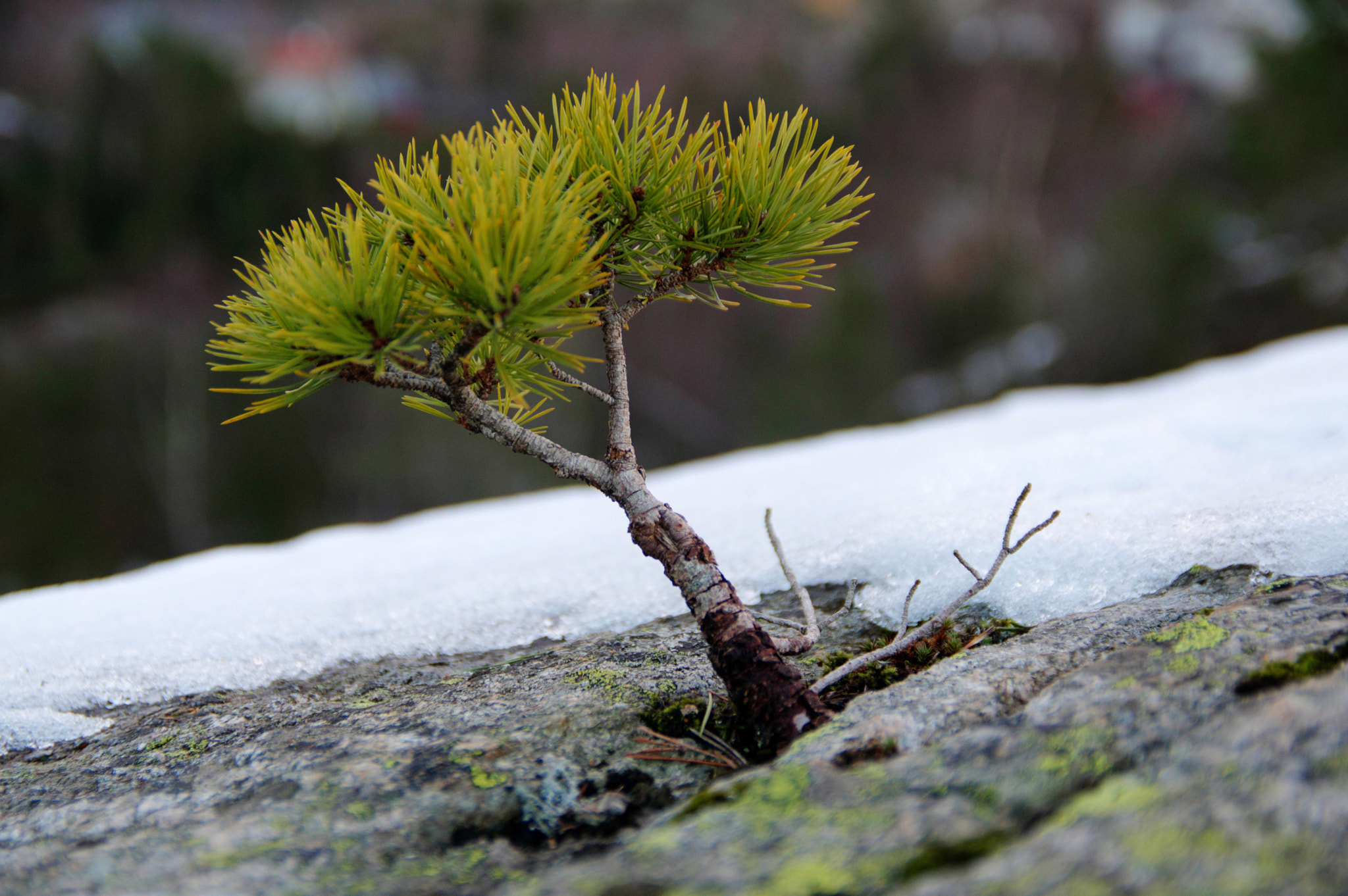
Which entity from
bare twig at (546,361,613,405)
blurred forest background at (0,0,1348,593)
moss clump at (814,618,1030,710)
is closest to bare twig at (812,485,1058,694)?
moss clump at (814,618,1030,710)

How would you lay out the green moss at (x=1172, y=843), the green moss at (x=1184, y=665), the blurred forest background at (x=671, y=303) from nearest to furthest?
the green moss at (x=1172, y=843)
the green moss at (x=1184, y=665)
the blurred forest background at (x=671, y=303)

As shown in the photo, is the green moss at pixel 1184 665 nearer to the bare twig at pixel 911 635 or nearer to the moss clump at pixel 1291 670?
the moss clump at pixel 1291 670

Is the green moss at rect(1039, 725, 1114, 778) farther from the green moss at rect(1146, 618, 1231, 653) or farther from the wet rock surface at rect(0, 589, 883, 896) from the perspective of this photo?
the wet rock surface at rect(0, 589, 883, 896)

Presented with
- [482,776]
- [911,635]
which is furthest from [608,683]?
[911,635]

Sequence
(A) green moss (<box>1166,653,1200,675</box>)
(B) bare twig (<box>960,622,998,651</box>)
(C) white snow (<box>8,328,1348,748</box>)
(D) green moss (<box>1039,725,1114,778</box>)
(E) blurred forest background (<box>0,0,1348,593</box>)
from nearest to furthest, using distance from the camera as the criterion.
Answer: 1. (D) green moss (<box>1039,725,1114,778</box>)
2. (A) green moss (<box>1166,653,1200,675</box>)
3. (B) bare twig (<box>960,622,998,651</box>)
4. (C) white snow (<box>8,328,1348,748</box>)
5. (E) blurred forest background (<box>0,0,1348,593</box>)

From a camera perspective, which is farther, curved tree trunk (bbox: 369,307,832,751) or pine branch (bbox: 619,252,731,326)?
pine branch (bbox: 619,252,731,326)

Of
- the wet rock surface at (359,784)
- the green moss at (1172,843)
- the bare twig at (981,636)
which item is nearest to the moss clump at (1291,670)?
the green moss at (1172,843)
